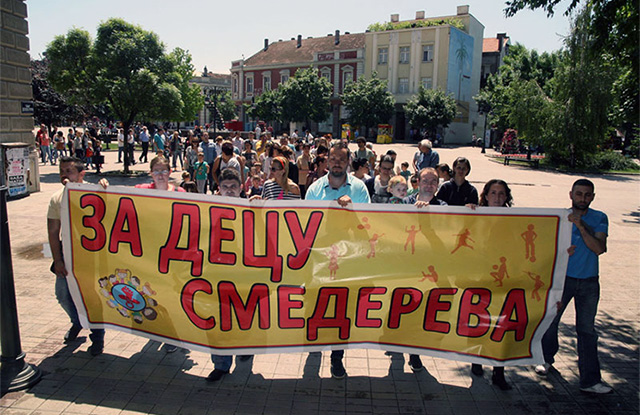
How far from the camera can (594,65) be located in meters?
27.5

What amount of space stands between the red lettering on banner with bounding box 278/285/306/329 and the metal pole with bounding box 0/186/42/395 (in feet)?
7.61

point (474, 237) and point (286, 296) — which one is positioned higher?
point (474, 237)

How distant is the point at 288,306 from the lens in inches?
169

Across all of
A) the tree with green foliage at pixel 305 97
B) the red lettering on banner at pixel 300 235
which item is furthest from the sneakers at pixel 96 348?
the tree with green foliage at pixel 305 97

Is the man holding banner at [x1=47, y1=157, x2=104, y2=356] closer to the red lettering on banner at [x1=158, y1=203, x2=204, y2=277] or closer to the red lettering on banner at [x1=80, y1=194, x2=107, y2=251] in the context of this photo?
the red lettering on banner at [x1=80, y1=194, x2=107, y2=251]

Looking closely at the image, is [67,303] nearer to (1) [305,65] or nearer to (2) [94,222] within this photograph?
(2) [94,222]

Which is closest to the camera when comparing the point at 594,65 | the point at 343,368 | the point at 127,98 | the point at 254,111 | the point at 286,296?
the point at 286,296

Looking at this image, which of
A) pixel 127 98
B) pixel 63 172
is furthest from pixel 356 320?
pixel 127 98

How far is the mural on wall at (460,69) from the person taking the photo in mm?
53906

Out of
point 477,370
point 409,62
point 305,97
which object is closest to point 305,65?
point 305,97

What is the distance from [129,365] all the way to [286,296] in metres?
1.83

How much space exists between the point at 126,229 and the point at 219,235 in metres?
0.91

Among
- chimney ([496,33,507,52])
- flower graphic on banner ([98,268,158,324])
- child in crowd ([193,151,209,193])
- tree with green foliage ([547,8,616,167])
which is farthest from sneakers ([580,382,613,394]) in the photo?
chimney ([496,33,507,52])

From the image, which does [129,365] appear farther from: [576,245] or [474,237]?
[576,245]
